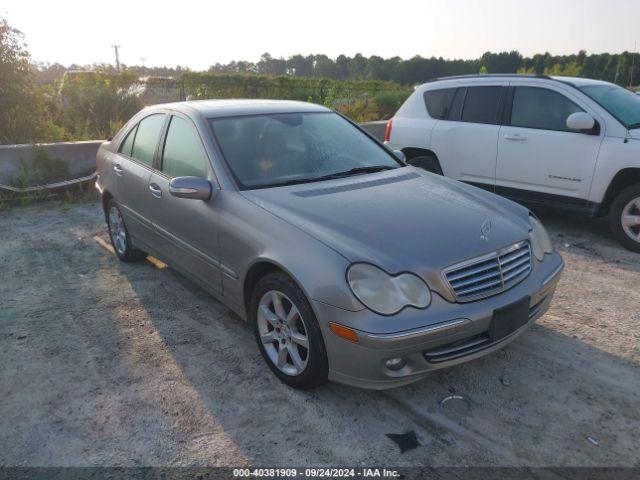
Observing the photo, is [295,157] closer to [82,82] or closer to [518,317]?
[518,317]

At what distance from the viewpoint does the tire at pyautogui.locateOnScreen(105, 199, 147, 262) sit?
5125mm

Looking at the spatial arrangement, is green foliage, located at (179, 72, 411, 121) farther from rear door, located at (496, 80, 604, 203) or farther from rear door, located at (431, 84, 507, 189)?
rear door, located at (496, 80, 604, 203)

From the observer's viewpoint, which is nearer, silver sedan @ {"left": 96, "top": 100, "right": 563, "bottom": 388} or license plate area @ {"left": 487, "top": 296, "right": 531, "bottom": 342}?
silver sedan @ {"left": 96, "top": 100, "right": 563, "bottom": 388}

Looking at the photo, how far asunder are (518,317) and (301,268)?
126cm

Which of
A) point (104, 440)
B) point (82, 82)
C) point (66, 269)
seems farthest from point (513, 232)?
point (82, 82)

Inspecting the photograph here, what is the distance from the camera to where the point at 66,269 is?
5.18 metres

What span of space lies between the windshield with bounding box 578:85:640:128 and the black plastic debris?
4.32 m

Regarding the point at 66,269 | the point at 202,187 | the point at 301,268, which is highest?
the point at 202,187

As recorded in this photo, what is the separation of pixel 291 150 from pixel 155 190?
121 centimetres

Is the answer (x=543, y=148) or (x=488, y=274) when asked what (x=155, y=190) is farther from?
(x=543, y=148)

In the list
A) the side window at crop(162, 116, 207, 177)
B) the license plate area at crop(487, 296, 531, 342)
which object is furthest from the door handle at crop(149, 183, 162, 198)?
the license plate area at crop(487, 296, 531, 342)

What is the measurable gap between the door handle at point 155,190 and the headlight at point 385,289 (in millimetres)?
2143

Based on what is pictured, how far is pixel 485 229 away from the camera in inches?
121

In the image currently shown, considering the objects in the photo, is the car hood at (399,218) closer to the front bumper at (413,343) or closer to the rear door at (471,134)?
the front bumper at (413,343)
